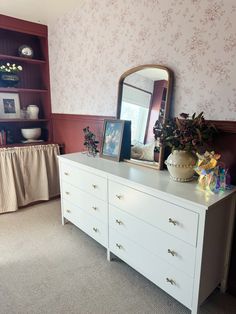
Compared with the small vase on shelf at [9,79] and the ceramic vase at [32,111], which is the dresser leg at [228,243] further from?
the small vase on shelf at [9,79]

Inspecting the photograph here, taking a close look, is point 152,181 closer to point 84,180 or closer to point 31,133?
point 84,180

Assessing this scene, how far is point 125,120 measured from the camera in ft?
6.95

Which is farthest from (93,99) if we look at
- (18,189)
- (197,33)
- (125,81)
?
(18,189)

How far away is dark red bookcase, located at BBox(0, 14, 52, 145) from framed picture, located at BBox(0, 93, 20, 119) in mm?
56

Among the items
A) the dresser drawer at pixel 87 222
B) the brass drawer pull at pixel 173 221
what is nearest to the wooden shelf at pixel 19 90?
the dresser drawer at pixel 87 222

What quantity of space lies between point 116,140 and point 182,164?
2.57 feet

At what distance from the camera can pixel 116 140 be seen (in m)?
2.16

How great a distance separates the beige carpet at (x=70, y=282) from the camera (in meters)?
1.53

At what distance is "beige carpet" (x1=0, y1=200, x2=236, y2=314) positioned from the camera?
153 centimetres

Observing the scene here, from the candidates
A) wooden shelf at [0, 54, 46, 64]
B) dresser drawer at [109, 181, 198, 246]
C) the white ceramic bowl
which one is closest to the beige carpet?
dresser drawer at [109, 181, 198, 246]

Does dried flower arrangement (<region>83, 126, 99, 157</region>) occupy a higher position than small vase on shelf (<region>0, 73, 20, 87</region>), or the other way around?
small vase on shelf (<region>0, 73, 20, 87</region>)

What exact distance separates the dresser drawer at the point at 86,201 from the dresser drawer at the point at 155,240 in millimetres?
Answer: 105

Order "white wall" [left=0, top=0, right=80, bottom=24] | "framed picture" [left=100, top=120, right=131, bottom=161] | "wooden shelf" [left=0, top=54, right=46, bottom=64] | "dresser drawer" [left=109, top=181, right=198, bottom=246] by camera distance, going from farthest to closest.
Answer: "wooden shelf" [left=0, top=54, right=46, bottom=64]
"white wall" [left=0, top=0, right=80, bottom=24]
"framed picture" [left=100, top=120, right=131, bottom=161]
"dresser drawer" [left=109, top=181, right=198, bottom=246]

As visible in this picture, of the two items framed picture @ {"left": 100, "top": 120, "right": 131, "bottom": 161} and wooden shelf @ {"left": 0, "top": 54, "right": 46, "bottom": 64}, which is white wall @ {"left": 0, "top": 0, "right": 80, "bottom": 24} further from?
framed picture @ {"left": 100, "top": 120, "right": 131, "bottom": 161}
